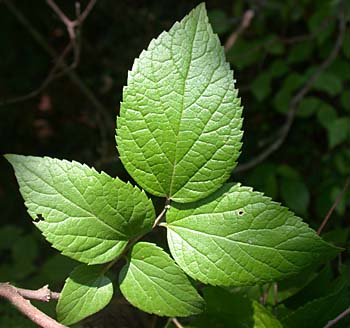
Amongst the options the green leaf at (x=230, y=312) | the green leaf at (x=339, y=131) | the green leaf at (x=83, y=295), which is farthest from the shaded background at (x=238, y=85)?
the green leaf at (x=83, y=295)

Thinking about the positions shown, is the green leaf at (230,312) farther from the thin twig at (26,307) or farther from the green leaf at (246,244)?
the thin twig at (26,307)

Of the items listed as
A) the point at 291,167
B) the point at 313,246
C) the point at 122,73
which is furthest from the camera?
the point at 122,73

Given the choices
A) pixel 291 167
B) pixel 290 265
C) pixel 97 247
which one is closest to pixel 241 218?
pixel 290 265

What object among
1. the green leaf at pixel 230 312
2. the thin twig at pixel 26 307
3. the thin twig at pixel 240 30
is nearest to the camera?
the thin twig at pixel 26 307

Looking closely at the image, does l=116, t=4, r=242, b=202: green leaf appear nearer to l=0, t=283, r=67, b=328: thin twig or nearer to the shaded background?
l=0, t=283, r=67, b=328: thin twig

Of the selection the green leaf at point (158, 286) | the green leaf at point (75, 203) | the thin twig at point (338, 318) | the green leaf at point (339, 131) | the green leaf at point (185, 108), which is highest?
the green leaf at point (339, 131)

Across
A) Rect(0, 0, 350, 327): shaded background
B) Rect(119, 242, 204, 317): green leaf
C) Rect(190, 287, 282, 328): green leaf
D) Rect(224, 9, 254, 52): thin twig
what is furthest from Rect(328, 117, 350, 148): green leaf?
Rect(119, 242, 204, 317): green leaf

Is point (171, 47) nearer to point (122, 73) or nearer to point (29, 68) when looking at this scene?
point (122, 73)
